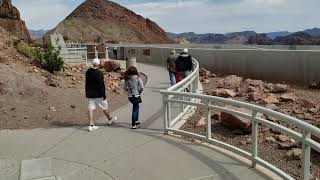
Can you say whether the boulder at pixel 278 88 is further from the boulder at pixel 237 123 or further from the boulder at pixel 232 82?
the boulder at pixel 237 123

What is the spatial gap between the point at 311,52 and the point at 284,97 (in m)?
3.60

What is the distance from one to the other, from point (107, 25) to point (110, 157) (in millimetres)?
96142

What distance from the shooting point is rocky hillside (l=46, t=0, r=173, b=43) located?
95.8m

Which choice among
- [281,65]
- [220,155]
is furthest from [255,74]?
[220,155]

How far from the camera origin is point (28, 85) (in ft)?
49.4

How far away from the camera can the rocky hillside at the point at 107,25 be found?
95.8 meters

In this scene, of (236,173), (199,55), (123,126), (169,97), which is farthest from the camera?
(199,55)

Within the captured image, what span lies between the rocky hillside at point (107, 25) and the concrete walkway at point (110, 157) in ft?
267

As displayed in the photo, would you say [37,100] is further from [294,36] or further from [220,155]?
[294,36]

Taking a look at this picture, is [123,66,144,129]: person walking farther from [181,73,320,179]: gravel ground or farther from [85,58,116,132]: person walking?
[181,73,320,179]: gravel ground

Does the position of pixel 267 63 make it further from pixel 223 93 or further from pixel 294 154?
pixel 294 154

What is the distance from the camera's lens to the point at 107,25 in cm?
10331

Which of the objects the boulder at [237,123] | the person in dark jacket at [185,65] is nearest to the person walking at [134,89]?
the boulder at [237,123]

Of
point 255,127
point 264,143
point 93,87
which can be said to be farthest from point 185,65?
point 255,127
